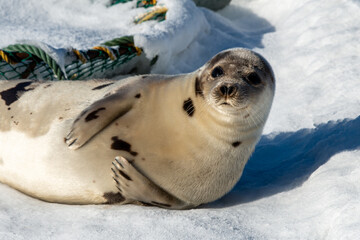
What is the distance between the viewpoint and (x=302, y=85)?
5285mm

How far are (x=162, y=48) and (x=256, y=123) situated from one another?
2.19m

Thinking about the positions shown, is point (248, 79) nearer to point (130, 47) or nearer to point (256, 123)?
point (256, 123)

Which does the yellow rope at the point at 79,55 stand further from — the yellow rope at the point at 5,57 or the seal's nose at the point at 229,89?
the seal's nose at the point at 229,89

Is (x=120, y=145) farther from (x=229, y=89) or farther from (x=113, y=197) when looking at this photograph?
(x=229, y=89)

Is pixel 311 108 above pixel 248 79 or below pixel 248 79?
below

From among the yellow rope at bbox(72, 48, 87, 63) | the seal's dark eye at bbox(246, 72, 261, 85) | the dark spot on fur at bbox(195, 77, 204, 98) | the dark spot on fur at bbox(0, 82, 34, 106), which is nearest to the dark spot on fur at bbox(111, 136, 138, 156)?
the dark spot on fur at bbox(195, 77, 204, 98)

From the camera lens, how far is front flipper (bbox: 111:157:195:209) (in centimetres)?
320

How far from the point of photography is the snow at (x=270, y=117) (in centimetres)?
291

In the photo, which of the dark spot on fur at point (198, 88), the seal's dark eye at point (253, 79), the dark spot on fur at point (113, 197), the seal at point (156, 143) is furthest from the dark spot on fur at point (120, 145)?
the seal's dark eye at point (253, 79)

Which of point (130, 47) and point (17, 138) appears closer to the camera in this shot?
point (17, 138)

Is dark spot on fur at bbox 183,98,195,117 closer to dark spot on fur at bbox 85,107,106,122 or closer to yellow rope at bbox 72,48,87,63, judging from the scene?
dark spot on fur at bbox 85,107,106,122

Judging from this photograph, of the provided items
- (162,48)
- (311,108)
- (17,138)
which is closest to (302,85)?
(311,108)

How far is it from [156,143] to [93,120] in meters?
0.36

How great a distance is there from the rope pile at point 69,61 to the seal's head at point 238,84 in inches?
60.3
